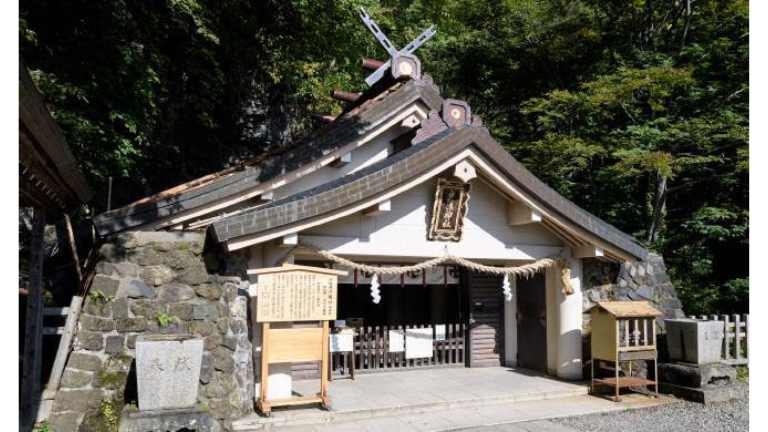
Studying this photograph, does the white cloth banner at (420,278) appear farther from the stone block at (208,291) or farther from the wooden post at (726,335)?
the wooden post at (726,335)

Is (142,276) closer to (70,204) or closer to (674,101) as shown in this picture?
(70,204)

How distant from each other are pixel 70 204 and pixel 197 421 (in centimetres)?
368

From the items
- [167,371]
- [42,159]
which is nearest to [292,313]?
[167,371]

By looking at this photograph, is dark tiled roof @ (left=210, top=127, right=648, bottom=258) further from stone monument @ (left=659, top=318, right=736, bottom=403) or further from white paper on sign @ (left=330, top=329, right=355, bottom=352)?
white paper on sign @ (left=330, top=329, right=355, bottom=352)

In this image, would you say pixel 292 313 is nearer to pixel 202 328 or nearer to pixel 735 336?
pixel 202 328

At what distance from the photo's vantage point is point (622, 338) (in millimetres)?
9711

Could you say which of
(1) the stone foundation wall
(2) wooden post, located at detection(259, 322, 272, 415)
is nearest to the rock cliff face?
(2) wooden post, located at detection(259, 322, 272, 415)

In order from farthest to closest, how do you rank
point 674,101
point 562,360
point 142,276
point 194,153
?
point 194,153
point 674,101
point 562,360
point 142,276

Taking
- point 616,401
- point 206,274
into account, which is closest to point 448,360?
point 616,401

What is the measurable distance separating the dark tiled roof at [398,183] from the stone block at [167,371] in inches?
61.3

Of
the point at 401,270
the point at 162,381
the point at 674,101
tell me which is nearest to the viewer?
the point at 162,381

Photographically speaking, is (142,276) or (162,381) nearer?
(162,381)

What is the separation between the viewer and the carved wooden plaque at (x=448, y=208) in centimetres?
931

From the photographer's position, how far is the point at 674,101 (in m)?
17.9
